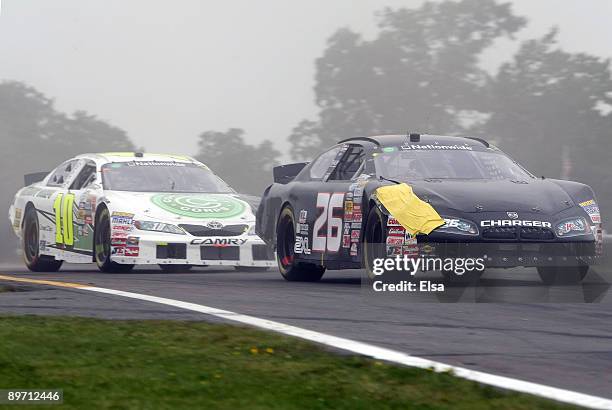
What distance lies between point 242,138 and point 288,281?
27.9 meters

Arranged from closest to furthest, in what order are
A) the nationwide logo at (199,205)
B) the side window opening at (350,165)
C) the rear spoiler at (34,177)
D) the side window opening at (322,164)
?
the side window opening at (350,165), the side window opening at (322,164), the nationwide logo at (199,205), the rear spoiler at (34,177)

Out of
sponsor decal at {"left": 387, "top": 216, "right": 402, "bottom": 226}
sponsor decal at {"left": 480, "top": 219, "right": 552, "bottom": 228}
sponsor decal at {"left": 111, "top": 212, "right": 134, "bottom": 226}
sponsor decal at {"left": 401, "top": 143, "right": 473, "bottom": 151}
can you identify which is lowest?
sponsor decal at {"left": 480, "top": 219, "right": 552, "bottom": 228}

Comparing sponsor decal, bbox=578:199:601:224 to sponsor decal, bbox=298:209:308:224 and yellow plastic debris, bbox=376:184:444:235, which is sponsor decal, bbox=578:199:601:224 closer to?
yellow plastic debris, bbox=376:184:444:235

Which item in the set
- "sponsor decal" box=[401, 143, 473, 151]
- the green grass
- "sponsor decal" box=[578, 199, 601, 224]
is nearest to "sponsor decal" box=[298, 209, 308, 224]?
"sponsor decal" box=[401, 143, 473, 151]

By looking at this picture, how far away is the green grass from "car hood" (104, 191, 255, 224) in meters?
6.93

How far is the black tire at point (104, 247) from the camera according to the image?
14023mm

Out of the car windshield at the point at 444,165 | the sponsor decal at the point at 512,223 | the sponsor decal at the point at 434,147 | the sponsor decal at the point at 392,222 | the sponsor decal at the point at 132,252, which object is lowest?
the sponsor decal at the point at 132,252

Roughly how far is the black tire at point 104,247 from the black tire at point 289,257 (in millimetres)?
1922

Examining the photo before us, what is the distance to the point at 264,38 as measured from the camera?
1660 inches

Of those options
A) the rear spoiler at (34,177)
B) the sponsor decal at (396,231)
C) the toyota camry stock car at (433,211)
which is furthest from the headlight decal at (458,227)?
the rear spoiler at (34,177)

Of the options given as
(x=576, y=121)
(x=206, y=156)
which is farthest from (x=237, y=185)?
(x=576, y=121)

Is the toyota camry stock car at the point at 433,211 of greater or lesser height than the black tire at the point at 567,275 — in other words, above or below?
above

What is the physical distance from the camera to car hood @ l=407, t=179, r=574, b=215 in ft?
33.8

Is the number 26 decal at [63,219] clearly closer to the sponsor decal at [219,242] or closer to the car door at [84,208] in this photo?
the car door at [84,208]
